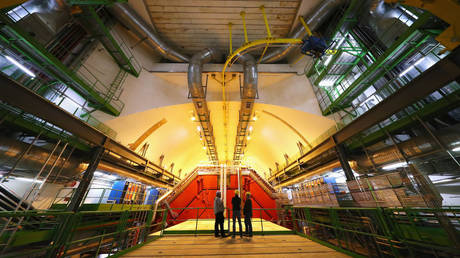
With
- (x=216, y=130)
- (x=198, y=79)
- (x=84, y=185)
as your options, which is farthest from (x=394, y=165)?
(x=216, y=130)

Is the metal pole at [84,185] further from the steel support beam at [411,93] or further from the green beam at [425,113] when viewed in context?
the green beam at [425,113]

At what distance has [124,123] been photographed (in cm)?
814

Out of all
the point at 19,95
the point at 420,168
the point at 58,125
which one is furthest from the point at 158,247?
the point at 420,168

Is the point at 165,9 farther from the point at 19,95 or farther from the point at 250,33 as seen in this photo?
the point at 19,95

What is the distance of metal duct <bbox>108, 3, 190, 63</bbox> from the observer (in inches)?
289

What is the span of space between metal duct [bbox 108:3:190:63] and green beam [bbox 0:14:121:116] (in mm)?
4084

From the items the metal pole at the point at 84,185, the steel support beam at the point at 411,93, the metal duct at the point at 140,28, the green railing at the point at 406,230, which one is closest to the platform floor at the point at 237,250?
the green railing at the point at 406,230

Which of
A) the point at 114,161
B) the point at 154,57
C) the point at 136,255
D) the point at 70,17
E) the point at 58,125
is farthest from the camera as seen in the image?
the point at 154,57

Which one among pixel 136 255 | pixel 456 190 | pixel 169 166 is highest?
pixel 169 166

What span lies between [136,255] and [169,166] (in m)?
11.7

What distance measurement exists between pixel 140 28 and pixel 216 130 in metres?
8.65

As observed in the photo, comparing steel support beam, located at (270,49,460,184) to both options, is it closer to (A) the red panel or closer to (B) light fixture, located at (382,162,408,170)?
(B) light fixture, located at (382,162,408,170)

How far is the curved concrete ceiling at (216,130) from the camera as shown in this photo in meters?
8.60

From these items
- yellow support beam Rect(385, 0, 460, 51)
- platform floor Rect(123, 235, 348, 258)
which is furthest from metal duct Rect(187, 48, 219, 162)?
yellow support beam Rect(385, 0, 460, 51)
